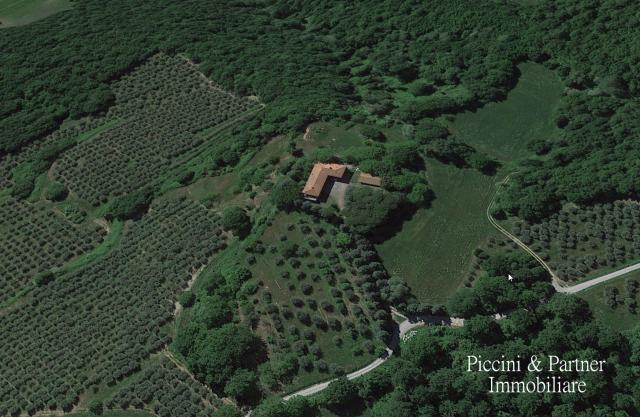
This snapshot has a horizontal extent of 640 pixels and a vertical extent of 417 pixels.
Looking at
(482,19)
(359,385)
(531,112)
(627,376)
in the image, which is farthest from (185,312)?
(482,19)

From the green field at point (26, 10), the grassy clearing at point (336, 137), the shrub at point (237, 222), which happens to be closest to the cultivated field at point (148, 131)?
the grassy clearing at point (336, 137)

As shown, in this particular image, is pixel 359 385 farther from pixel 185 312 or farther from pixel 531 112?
pixel 531 112

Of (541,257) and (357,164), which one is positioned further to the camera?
(357,164)

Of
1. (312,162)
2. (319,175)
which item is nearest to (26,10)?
(312,162)

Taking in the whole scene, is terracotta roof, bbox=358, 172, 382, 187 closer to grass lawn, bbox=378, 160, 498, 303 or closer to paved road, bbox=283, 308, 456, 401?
grass lawn, bbox=378, 160, 498, 303

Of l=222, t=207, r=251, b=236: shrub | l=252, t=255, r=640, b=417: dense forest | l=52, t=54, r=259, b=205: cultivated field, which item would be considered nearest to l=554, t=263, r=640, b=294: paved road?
l=252, t=255, r=640, b=417: dense forest

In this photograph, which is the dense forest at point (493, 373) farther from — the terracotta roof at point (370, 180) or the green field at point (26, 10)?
the green field at point (26, 10)

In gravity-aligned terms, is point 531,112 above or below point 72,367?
above

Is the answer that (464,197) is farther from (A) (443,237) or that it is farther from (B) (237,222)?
(B) (237,222)
